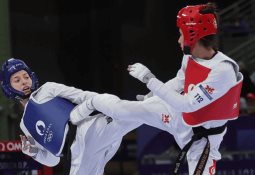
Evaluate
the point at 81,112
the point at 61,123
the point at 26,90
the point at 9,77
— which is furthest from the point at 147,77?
the point at 9,77

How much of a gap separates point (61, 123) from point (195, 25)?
1478mm

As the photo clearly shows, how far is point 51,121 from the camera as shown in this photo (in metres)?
7.02

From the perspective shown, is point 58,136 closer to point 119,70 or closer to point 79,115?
point 79,115

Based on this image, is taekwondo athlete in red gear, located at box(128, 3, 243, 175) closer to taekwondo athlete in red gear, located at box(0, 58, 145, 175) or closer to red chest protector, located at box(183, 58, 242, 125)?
red chest protector, located at box(183, 58, 242, 125)

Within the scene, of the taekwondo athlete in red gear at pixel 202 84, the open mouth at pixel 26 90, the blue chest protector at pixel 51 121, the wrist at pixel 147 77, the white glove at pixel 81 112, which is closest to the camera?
the taekwondo athlete in red gear at pixel 202 84

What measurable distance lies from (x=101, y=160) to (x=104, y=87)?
21.2 ft

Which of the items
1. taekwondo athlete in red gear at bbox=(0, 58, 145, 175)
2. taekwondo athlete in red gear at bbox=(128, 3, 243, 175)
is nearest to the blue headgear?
taekwondo athlete in red gear at bbox=(0, 58, 145, 175)

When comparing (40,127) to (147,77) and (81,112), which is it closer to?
(81,112)

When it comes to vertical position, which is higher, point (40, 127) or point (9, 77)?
point (9, 77)

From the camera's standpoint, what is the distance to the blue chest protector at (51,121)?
700 centimetres

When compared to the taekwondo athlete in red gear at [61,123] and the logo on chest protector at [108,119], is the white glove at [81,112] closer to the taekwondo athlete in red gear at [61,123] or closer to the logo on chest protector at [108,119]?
the taekwondo athlete in red gear at [61,123]

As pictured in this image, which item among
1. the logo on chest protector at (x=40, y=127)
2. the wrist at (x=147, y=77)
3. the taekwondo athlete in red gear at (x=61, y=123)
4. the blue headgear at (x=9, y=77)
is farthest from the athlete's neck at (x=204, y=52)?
the blue headgear at (x=9, y=77)

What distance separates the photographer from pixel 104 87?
44.9 ft

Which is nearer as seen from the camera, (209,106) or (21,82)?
(209,106)
